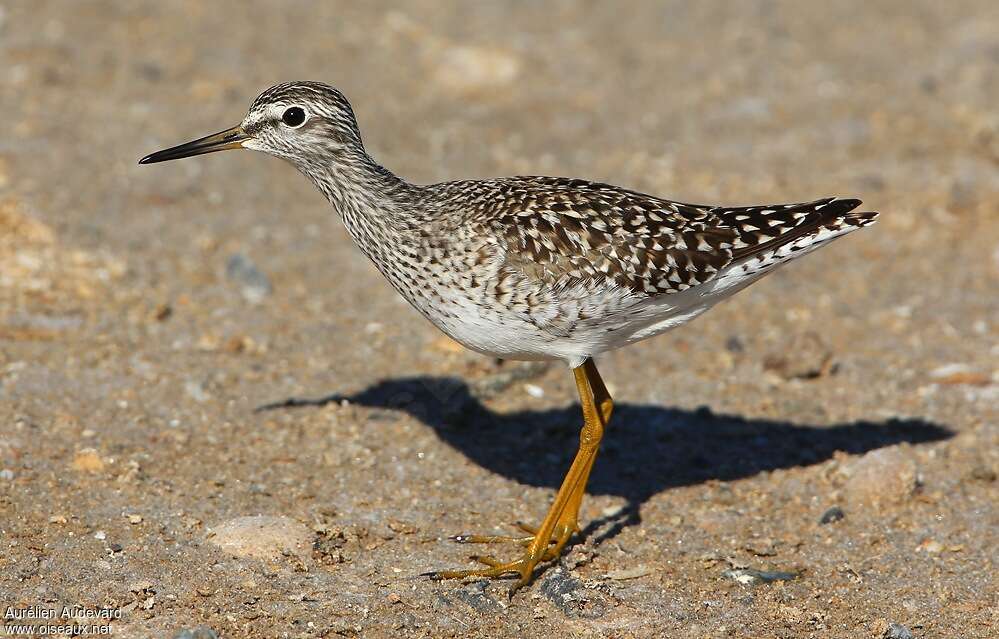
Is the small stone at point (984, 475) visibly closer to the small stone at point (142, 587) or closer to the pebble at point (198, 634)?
the pebble at point (198, 634)

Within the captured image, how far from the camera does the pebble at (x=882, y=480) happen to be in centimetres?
764

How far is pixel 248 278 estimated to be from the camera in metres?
9.80

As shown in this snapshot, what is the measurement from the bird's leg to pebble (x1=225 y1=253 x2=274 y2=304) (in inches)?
131

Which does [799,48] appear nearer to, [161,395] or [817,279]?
[817,279]

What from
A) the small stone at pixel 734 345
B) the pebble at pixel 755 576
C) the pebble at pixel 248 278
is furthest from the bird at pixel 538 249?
the pebble at pixel 248 278

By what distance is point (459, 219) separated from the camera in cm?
705

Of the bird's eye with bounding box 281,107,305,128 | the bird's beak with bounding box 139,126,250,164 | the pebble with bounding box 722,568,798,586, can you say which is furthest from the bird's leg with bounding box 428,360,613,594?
the bird's beak with bounding box 139,126,250,164

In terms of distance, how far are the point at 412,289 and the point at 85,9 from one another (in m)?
8.84

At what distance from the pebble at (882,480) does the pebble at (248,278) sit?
4704mm

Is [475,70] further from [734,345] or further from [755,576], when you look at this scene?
[755,576]

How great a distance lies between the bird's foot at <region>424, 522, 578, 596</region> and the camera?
670 centimetres

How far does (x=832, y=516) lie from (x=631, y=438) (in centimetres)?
159

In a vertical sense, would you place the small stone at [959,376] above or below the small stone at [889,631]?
above

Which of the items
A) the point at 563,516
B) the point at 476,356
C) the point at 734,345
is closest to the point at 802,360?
the point at 734,345
